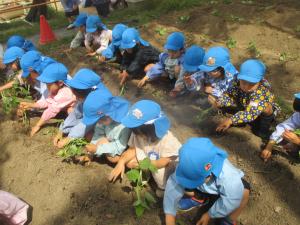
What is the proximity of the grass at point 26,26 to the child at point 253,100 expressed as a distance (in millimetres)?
7944

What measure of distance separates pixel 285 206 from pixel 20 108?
385 centimetres

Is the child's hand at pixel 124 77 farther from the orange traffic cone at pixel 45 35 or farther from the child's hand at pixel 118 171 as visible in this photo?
the orange traffic cone at pixel 45 35

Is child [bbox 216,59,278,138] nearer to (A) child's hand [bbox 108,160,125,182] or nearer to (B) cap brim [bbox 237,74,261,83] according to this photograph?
(B) cap brim [bbox 237,74,261,83]

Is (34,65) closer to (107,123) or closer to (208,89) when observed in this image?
(107,123)

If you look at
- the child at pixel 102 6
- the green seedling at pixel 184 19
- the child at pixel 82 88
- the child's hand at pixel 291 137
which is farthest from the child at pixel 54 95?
the child at pixel 102 6

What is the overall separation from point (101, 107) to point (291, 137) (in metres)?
1.98

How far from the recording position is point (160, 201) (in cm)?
346

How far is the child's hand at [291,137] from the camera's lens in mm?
3508

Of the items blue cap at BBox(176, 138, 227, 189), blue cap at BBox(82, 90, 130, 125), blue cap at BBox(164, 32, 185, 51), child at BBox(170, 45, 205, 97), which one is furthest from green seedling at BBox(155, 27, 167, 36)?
blue cap at BBox(176, 138, 227, 189)

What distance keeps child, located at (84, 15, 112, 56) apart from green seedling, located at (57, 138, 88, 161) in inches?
136

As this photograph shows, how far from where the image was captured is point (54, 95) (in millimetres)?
4766

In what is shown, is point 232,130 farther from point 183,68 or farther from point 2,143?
point 2,143

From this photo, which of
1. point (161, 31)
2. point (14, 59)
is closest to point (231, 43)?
point (161, 31)

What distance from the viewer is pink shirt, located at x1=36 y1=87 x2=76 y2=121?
4.68 meters
